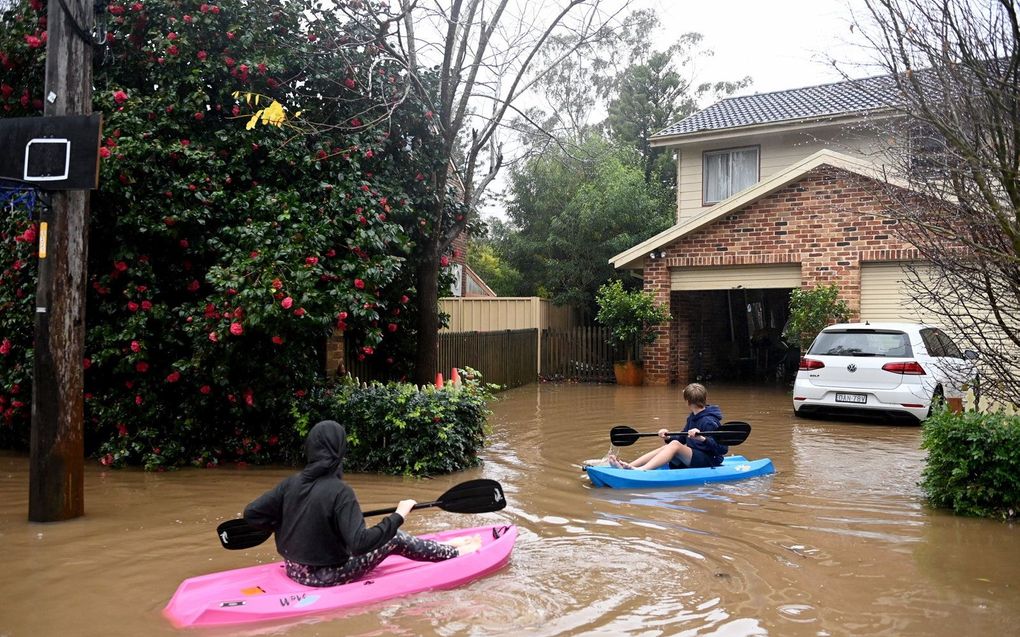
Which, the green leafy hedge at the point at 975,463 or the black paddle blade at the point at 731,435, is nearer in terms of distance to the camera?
the green leafy hedge at the point at 975,463

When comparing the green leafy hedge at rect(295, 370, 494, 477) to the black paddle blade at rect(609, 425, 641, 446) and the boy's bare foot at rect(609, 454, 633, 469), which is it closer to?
the black paddle blade at rect(609, 425, 641, 446)

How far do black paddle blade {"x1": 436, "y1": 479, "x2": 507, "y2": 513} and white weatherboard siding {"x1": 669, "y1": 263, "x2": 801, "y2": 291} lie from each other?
13752 millimetres

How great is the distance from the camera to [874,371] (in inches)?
511

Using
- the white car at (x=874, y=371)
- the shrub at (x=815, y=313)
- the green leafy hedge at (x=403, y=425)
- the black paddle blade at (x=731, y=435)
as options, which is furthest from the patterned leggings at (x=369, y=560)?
the shrub at (x=815, y=313)

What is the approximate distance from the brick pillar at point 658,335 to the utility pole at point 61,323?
46.7ft

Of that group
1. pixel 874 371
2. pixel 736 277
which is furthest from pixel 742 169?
pixel 874 371

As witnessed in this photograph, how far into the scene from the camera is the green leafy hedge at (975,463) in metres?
7.34

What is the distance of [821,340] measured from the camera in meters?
13.6

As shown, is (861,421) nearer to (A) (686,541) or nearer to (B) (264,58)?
(A) (686,541)

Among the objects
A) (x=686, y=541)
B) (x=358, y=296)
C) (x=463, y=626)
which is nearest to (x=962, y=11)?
(x=686, y=541)

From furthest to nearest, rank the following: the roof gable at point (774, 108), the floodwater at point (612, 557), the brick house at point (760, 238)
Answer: the roof gable at point (774, 108)
the brick house at point (760, 238)
the floodwater at point (612, 557)

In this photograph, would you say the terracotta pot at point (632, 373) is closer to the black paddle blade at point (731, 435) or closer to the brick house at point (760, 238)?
the brick house at point (760, 238)

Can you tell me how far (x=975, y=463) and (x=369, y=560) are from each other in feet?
17.3

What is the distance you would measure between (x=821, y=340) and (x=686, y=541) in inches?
300
